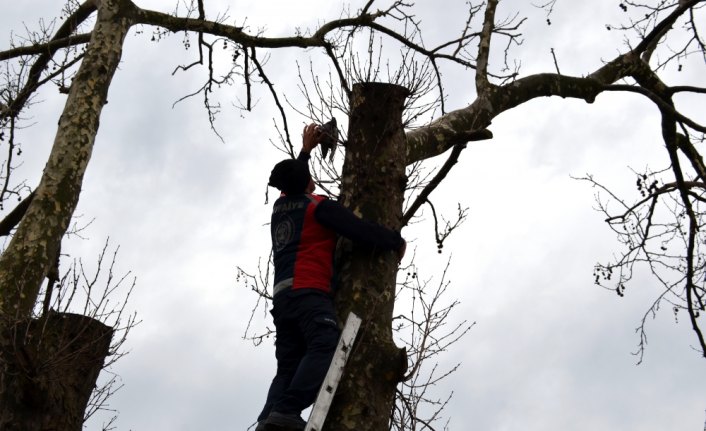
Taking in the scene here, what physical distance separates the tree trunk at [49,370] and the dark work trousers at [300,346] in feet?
3.61

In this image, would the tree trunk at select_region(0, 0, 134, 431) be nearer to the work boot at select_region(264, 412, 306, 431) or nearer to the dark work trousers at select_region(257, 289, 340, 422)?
the dark work trousers at select_region(257, 289, 340, 422)

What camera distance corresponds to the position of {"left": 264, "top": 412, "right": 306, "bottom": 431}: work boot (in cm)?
381

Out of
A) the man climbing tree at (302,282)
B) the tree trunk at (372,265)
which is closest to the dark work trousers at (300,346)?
the man climbing tree at (302,282)

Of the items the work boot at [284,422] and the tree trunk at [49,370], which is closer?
the work boot at [284,422]

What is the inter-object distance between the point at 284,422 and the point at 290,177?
1334 millimetres

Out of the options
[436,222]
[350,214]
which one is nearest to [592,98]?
[436,222]

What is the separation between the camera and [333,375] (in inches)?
148

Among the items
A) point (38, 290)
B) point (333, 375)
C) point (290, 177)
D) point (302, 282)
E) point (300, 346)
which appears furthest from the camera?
point (38, 290)

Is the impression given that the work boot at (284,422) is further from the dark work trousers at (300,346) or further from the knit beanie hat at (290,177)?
the knit beanie hat at (290,177)

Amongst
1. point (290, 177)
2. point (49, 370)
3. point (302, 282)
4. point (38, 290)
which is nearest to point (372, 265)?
point (302, 282)

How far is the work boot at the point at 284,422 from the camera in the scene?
3.81 meters

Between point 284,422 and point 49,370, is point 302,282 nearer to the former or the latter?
point 284,422

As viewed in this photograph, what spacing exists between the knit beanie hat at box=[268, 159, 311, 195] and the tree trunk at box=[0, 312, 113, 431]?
1.30 m

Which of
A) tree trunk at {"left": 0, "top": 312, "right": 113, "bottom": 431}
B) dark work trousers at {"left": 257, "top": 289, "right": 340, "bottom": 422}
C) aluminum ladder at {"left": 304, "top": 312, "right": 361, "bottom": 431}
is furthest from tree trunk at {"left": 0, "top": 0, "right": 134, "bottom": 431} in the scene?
aluminum ladder at {"left": 304, "top": 312, "right": 361, "bottom": 431}
